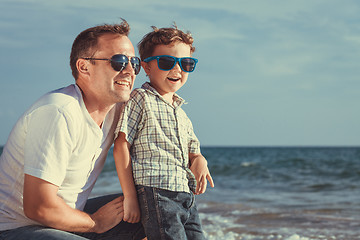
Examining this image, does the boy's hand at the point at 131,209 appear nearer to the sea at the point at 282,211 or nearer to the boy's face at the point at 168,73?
the boy's face at the point at 168,73

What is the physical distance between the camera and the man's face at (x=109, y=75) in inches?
105

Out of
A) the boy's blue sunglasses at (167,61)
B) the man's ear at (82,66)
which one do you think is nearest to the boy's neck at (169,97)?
the boy's blue sunglasses at (167,61)

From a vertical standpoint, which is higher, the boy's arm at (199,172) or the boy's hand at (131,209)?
the boy's arm at (199,172)

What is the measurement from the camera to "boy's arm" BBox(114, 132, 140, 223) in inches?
107

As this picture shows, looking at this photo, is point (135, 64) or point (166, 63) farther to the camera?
point (166, 63)

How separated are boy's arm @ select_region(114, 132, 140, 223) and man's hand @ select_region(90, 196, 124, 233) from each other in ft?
0.20

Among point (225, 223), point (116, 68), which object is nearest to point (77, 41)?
point (116, 68)

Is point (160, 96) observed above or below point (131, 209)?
above

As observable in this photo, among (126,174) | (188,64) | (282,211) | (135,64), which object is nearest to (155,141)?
(126,174)

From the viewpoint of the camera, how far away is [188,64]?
3.09 meters

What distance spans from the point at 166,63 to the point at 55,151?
1.05m

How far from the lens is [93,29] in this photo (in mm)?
2715

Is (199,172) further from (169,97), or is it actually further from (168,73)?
(168,73)

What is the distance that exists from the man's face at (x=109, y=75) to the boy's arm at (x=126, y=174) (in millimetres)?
256
